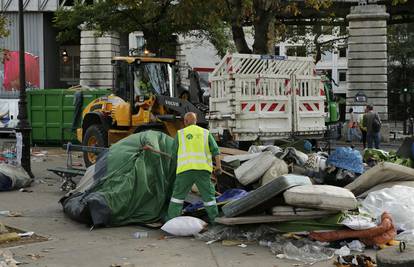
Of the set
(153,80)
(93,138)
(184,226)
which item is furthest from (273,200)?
(93,138)

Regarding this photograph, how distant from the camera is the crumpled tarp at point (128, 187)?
8867 mm

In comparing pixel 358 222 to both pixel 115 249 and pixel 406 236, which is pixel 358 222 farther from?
pixel 115 249

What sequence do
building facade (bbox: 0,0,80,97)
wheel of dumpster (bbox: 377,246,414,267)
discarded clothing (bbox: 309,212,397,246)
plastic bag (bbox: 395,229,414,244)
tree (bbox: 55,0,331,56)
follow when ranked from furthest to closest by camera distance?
building facade (bbox: 0,0,80,97), tree (bbox: 55,0,331,56), plastic bag (bbox: 395,229,414,244), discarded clothing (bbox: 309,212,397,246), wheel of dumpster (bbox: 377,246,414,267)

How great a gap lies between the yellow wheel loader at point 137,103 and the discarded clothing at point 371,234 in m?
7.33

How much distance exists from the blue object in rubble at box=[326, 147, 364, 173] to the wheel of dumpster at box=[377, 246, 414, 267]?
458 cm

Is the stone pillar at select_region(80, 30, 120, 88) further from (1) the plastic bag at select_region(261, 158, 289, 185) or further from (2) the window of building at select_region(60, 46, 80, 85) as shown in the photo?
(1) the plastic bag at select_region(261, 158, 289, 185)

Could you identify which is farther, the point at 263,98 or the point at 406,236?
the point at 263,98

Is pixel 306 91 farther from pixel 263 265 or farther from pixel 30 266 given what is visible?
pixel 30 266

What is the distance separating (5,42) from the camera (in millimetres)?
36031

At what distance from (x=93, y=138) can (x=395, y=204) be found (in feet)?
30.7

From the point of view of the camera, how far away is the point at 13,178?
12.4 m

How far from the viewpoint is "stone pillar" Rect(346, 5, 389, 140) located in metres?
29.9

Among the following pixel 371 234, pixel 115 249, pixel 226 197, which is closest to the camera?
pixel 371 234

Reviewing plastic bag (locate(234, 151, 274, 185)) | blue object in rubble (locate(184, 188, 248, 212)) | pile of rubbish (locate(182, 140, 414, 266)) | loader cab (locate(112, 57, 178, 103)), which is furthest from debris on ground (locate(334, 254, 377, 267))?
loader cab (locate(112, 57, 178, 103))
